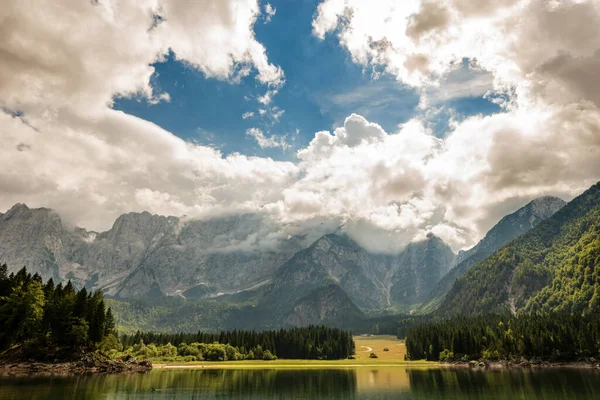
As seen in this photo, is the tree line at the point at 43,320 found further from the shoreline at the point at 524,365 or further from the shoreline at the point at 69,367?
the shoreline at the point at 524,365

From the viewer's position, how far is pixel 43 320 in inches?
4724

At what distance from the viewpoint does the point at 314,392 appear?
282 feet

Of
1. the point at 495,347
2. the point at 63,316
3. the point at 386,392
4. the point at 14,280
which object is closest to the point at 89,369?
the point at 63,316

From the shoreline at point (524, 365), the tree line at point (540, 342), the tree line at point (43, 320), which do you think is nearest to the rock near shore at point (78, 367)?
the tree line at point (43, 320)

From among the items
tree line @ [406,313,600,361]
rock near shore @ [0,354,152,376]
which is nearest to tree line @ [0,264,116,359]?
rock near shore @ [0,354,152,376]

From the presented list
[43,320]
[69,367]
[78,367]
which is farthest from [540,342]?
[43,320]

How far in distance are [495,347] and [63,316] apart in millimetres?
179453

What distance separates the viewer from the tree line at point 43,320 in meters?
116

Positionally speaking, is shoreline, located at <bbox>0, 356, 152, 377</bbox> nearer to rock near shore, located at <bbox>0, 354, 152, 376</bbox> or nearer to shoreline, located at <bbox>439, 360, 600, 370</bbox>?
rock near shore, located at <bbox>0, 354, 152, 376</bbox>

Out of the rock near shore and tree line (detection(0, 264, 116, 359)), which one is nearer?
the rock near shore

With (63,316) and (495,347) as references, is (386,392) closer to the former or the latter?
(63,316)

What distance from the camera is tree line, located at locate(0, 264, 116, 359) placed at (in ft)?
381

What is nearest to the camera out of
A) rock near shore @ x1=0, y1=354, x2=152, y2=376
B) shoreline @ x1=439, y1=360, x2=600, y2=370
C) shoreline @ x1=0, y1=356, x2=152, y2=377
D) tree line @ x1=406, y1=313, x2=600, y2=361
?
shoreline @ x1=0, y1=356, x2=152, y2=377

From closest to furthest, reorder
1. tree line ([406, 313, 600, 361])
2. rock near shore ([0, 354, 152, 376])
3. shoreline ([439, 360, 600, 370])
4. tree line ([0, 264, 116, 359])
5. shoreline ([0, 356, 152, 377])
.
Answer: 1. shoreline ([0, 356, 152, 377])
2. rock near shore ([0, 354, 152, 376])
3. tree line ([0, 264, 116, 359])
4. shoreline ([439, 360, 600, 370])
5. tree line ([406, 313, 600, 361])
